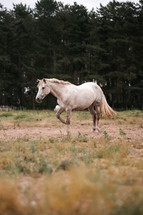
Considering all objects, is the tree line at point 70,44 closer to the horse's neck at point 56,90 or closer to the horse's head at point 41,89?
the horse's neck at point 56,90

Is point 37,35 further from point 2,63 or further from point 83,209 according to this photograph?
point 83,209

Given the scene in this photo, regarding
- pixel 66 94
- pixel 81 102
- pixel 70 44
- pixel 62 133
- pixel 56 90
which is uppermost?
pixel 70 44

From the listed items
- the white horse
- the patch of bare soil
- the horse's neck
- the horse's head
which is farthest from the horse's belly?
the horse's head

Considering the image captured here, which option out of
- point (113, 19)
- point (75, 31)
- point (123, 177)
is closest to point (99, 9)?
point (113, 19)

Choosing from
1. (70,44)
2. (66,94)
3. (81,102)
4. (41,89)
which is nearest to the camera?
(41,89)

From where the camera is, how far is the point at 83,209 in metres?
1.79

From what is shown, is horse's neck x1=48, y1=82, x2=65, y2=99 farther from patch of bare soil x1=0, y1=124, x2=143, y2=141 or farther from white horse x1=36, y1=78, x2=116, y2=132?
patch of bare soil x1=0, y1=124, x2=143, y2=141

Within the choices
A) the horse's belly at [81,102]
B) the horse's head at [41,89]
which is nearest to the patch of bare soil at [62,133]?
the horse's belly at [81,102]

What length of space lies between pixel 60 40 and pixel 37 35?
3624 millimetres

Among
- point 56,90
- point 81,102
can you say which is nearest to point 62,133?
point 81,102

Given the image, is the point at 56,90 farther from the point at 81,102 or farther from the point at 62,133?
the point at 62,133

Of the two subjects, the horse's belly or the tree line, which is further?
the tree line

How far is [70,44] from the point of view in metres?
31.1

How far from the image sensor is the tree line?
29.8 m
